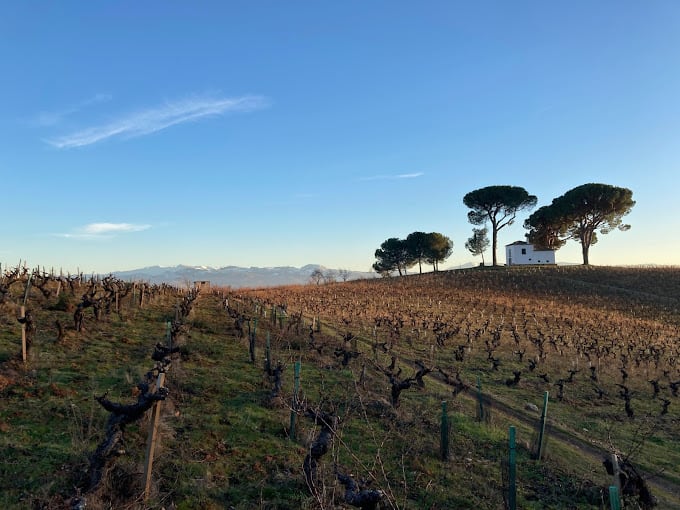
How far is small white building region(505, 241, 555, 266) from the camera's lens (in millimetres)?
76125

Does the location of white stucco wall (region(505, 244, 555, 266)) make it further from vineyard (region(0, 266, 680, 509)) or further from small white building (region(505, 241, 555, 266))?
vineyard (region(0, 266, 680, 509))

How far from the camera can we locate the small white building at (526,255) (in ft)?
250

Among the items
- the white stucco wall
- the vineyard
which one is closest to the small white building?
the white stucco wall

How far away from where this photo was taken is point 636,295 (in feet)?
159

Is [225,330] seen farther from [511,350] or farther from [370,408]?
[511,350]

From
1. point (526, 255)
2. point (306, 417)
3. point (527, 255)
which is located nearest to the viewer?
point (306, 417)

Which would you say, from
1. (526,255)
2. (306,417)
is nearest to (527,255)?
(526,255)

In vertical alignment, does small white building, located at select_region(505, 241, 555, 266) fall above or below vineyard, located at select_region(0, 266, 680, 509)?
above

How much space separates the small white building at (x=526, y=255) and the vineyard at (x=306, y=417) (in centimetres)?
5377

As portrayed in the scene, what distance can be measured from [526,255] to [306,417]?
248 ft

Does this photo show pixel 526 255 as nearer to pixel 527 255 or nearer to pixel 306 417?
pixel 527 255

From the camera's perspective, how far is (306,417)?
9.94 m

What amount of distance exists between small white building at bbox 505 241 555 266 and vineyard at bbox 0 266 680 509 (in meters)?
53.8

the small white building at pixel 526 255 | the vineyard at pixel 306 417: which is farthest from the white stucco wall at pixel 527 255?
Result: the vineyard at pixel 306 417
